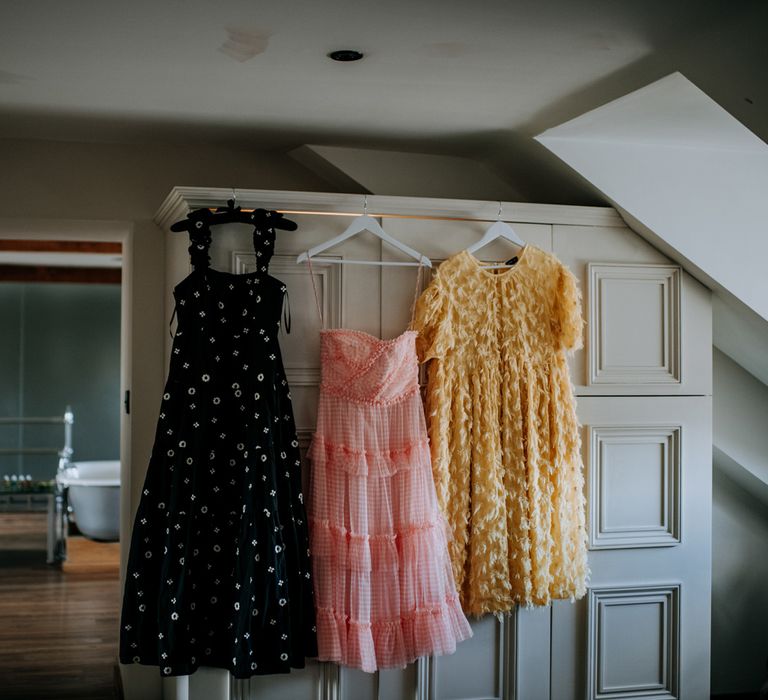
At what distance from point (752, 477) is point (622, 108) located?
6.01 ft

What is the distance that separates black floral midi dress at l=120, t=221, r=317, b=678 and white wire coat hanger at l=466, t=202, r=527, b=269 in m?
0.73

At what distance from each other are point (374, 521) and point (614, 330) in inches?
44.8

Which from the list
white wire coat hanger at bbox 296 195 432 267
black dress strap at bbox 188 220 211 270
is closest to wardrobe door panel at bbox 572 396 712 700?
white wire coat hanger at bbox 296 195 432 267

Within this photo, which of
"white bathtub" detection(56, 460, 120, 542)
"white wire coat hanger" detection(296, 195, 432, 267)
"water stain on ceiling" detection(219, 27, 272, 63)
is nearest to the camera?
"water stain on ceiling" detection(219, 27, 272, 63)

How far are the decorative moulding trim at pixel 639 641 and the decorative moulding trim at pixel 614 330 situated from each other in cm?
77

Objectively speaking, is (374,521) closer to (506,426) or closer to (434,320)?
(506,426)

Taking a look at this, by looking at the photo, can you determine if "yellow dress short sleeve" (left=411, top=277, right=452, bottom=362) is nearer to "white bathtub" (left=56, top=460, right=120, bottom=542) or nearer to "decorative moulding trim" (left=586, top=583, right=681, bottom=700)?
"decorative moulding trim" (left=586, top=583, right=681, bottom=700)

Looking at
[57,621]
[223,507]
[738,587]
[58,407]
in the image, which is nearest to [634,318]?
[738,587]

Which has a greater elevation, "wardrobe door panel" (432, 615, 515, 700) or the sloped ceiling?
the sloped ceiling

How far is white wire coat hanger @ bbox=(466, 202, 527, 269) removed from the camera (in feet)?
10.5

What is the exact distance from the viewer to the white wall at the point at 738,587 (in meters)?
4.03

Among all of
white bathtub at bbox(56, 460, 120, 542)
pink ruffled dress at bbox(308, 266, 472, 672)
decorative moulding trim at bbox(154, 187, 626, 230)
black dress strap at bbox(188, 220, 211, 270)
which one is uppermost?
decorative moulding trim at bbox(154, 187, 626, 230)

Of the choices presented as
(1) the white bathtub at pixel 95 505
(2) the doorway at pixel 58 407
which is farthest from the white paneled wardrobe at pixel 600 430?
(1) the white bathtub at pixel 95 505

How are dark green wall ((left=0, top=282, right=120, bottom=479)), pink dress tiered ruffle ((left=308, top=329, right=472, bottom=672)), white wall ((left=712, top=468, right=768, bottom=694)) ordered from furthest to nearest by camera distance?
dark green wall ((left=0, top=282, right=120, bottom=479)), white wall ((left=712, top=468, right=768, bottom=694)), pink dress tiered ruffle ((left=308, top=329, right=472, bottom=672))
